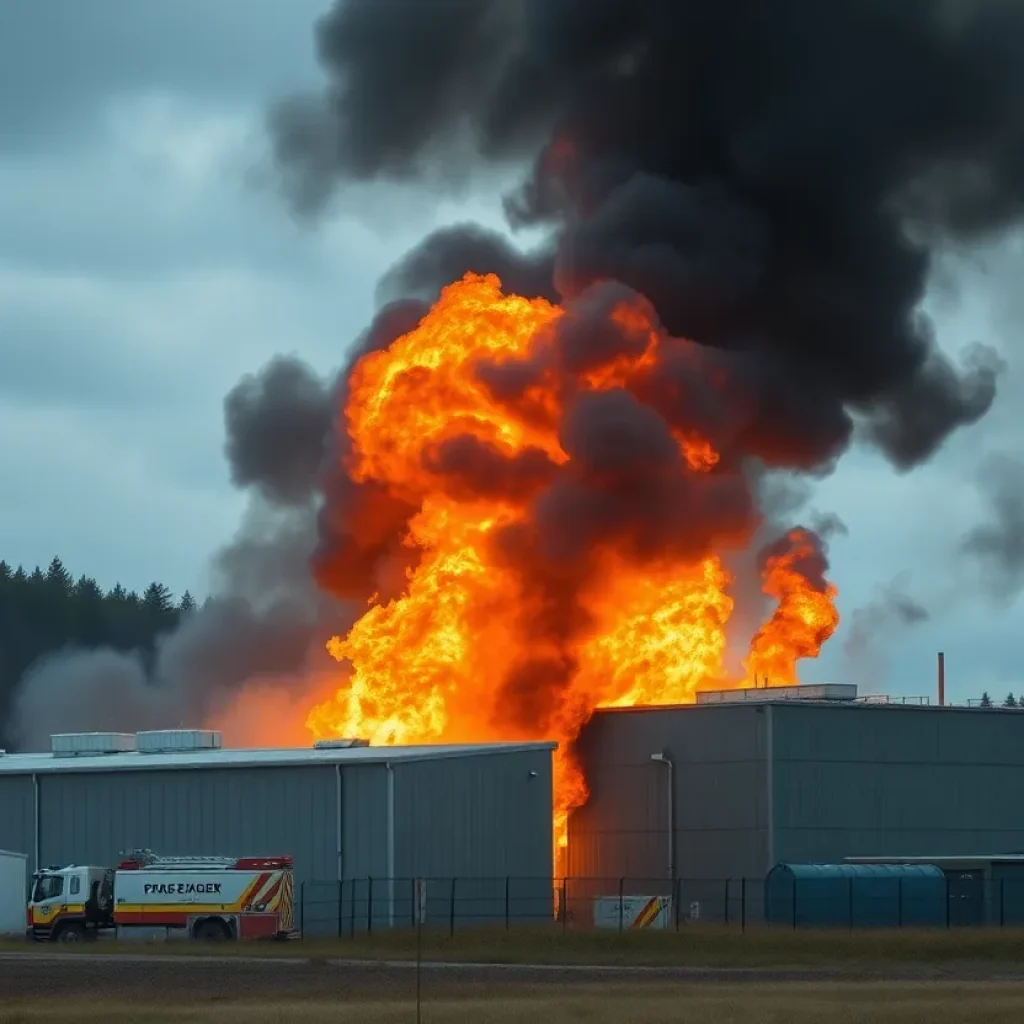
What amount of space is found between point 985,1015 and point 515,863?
29.5 metres

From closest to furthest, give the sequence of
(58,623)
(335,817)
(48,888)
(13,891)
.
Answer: (48,888)
(335,817)
(13,891)
(58,623)

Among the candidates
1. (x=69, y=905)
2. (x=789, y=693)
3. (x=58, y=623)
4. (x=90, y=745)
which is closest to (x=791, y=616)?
(x=789, y=693)

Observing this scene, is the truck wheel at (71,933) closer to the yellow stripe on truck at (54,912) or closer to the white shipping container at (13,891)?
the yellow stripe on truck at (54,912)

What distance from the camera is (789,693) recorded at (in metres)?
70.4

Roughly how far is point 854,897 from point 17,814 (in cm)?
2525

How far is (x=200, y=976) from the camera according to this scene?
46.9 metres

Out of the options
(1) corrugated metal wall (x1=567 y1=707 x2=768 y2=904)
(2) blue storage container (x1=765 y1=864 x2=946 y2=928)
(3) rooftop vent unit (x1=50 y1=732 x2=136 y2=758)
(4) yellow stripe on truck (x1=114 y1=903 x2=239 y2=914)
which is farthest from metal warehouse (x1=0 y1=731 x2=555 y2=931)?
(2) blue storage container (x1=765 y1=864 x2=946 y2=928)

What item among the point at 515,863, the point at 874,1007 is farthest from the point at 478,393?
the point at 874,1007

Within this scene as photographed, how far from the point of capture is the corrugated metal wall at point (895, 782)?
2667 inches

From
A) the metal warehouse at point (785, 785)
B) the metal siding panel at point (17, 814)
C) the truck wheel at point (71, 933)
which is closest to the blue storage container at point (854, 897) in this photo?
the metal warehouse at point (785, 785)

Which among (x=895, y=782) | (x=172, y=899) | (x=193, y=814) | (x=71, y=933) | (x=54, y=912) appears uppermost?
(x=895, y=782)

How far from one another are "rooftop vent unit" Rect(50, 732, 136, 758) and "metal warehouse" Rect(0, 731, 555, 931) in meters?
2.32

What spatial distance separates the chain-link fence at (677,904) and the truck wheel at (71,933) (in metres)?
5.93

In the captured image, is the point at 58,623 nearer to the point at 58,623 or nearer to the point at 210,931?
the point at 58,623
